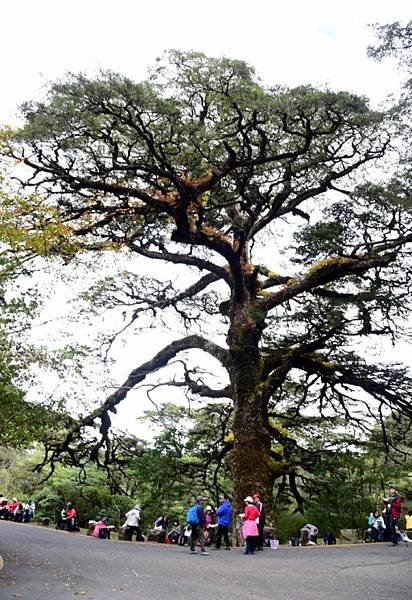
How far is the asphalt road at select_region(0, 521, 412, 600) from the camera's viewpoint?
21.4 ft

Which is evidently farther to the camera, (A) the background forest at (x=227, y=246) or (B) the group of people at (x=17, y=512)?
(B) the group of people at (x=17, y=512)

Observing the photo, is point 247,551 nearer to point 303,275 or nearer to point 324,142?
point 303,275

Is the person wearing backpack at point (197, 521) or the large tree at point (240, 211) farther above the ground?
the large tree at point (240, 211)

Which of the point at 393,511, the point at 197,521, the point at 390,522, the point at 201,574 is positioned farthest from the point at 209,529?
the point at 201,574

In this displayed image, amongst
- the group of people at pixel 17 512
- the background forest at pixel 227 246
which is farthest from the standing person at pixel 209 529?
the group of people at pixel 17 512

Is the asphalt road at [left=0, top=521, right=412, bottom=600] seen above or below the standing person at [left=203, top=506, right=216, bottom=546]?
below

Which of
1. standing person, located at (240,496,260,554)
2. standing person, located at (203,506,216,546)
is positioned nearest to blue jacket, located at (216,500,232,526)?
standing person, located at (240,496,260,554)

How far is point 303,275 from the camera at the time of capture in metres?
16.0

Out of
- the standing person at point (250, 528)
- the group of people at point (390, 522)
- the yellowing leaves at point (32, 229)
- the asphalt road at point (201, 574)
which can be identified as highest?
the yellowing leaves at point (32, 229)

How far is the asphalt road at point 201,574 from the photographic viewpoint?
6.51 metres

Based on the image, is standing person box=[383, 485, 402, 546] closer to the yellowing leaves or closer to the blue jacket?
the blue jacket

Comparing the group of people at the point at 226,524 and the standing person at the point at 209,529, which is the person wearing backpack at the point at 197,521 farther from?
the standing person at the point at 209,529

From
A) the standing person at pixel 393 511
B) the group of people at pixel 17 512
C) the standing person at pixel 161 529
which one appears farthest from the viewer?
the group of people at pixel 17 512

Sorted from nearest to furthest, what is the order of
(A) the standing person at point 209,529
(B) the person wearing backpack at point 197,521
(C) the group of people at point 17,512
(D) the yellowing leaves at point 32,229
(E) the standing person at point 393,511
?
(D) the yellowing leaves at point 32,229, (B) the person wearing backpack at point 197,521, (E) the standing person at point 393,511, (A) the standing person at point 209,529, (C) the group of people at point 17,512
